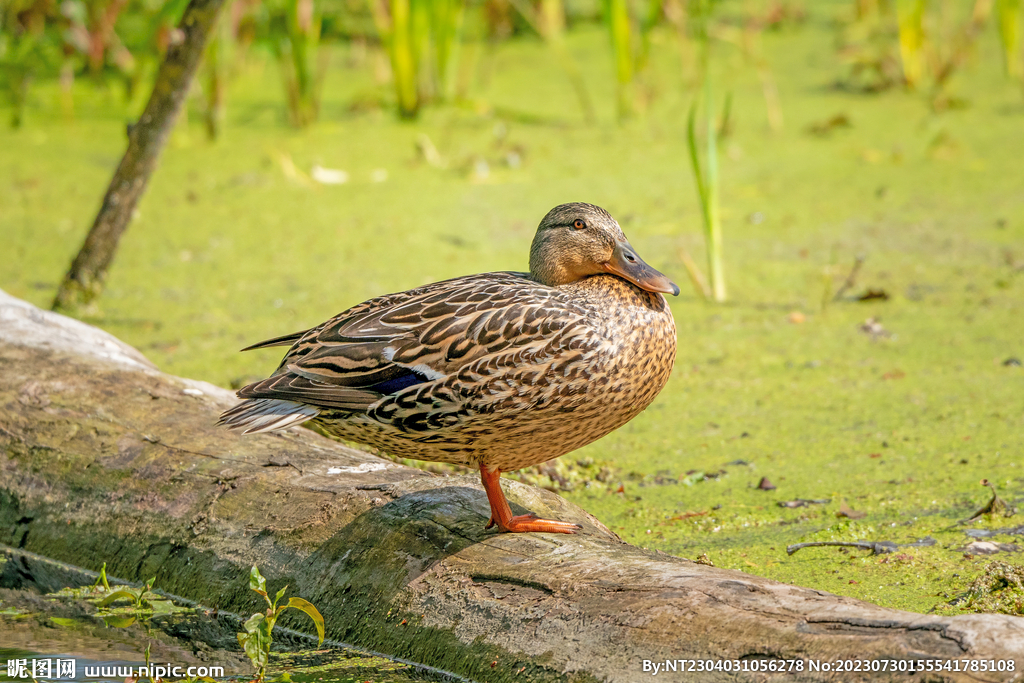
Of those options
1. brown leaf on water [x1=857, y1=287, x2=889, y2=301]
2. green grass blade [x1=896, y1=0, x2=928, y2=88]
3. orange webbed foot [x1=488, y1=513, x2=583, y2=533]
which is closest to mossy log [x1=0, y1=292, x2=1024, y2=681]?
orange webbed foot [x1=488, y1=513, x2=583, y2=533]

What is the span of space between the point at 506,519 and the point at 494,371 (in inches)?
14.1

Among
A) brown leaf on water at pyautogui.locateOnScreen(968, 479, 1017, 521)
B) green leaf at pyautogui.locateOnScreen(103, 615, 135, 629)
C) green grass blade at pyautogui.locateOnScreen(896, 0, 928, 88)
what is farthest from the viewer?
green grass blade at pyautogui.locateOnScreen(896, 0, 928, 88)

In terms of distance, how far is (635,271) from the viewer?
277 centimetres

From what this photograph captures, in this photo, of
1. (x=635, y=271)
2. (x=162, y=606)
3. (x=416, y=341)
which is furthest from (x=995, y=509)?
(x=162, y=606)

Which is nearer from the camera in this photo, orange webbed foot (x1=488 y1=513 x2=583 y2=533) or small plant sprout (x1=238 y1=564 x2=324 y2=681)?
small plant sprout (x1=238 y1=564 x2=324 y2=681)

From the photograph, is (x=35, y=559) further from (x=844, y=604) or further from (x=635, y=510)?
(x=844, y=604)

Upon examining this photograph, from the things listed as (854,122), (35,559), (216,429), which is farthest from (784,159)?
(35,559)

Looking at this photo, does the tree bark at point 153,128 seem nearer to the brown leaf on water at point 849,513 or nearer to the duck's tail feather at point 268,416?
the duck's tail feather at point 268,416

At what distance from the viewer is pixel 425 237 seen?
597 cm

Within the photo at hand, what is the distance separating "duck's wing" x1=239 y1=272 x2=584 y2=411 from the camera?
2.58 meters

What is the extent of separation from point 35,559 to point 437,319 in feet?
4.75

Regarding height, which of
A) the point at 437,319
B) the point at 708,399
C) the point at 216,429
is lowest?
the point at 708,399

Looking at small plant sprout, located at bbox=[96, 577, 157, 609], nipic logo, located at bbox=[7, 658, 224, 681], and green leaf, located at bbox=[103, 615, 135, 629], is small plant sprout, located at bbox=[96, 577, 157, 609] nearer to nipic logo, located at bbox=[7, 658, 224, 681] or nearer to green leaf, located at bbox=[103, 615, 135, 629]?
green leaf, located at bbox=[103, 615, 135, 629]

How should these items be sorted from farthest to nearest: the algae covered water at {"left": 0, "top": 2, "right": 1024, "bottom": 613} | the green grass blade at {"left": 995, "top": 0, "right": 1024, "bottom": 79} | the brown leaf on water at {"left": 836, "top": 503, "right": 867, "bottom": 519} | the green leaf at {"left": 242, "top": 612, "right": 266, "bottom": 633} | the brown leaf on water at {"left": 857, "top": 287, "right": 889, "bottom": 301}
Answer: the green grass blade at {"left": 995, "top": 0, "right": 1024, "bottom": 79}
the brown leaf on water at {"left": 857, "top": 287, "right": 889, "bottom": 301}
the algae covered water at {"left": 0, "top": 2, "right": 1024, "bottom": 613}
the brown leaf on water at {"left": 836, "top": 503, "right": 867, "bottom": 519}
the green leaf at {"left": 242, "top": 612, "right": 266, "bottom": 633}
